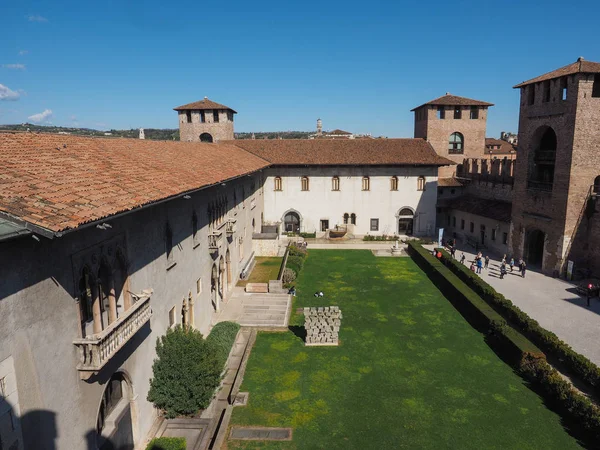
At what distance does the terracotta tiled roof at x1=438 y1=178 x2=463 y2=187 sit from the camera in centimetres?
4822

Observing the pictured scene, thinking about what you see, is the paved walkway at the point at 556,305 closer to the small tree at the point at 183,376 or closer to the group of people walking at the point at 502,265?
the group of people walking at the point at 502,265

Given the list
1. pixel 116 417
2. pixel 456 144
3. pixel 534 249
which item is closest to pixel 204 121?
pixel 456 144

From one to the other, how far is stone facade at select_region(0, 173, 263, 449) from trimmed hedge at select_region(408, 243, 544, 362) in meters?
14.7

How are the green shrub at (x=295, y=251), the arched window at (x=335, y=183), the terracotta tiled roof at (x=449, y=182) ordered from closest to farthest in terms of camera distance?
1. the green shrub at (x=295, y=251)
2. the arched window at (x=335, y=183)
3. the terracotta tiled roof at (x=449, y=182)

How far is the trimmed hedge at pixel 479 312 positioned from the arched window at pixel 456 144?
70.6 feet

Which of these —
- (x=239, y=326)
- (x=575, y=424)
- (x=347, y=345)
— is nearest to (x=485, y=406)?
(x=575, y=424)

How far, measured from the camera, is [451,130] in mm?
50562

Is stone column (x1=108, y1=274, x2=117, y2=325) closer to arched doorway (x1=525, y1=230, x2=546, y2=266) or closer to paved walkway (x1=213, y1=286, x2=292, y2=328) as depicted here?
paved walkway (x1=213, y1=286, x2=292, y2=328)

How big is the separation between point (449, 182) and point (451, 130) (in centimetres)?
652

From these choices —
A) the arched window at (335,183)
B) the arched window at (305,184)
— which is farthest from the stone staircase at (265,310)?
the arched window at (335,183)

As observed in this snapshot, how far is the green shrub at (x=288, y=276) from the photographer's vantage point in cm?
2950

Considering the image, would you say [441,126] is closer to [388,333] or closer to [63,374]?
[388,333]

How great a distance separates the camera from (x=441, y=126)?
5041 centimetres

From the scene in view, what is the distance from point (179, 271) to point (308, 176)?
99.1 ft
